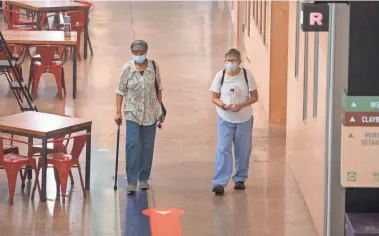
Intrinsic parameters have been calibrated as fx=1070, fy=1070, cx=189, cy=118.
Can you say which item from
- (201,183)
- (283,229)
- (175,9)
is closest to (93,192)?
(201,183)

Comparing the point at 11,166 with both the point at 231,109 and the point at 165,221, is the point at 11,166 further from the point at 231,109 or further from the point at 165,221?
the point at 231,109

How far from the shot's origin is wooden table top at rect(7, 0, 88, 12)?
23745 mm

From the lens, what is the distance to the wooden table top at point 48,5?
23.7 metres

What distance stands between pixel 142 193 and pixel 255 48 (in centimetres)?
784

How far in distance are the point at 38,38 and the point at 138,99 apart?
7.02 metres

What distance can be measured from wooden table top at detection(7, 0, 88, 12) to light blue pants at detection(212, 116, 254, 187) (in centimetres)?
Answer: 1053

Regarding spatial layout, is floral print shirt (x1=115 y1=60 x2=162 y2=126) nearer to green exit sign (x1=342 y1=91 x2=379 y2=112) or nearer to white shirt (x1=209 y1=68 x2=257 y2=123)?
white shirt (x1=209 y1=68 x2=257 y2=123)

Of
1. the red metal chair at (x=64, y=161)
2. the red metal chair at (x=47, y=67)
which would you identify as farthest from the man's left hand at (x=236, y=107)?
the red metal chair at (x=47, y=67)

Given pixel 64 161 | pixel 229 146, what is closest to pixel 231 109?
pixel 229 146

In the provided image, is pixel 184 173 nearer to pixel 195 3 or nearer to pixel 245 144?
pixel 245 144

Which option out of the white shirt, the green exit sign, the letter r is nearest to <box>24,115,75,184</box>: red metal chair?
the white shirt

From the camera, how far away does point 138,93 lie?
13758 mm

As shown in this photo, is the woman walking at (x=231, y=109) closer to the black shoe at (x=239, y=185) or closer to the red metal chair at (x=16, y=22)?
the black shoe at (x=239, y=185)

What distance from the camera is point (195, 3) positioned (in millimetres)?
34375
